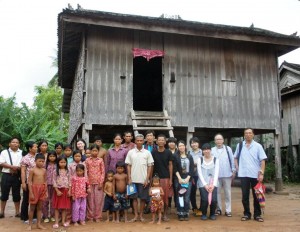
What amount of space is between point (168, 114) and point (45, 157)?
15.9ft

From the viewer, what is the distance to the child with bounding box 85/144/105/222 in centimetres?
646

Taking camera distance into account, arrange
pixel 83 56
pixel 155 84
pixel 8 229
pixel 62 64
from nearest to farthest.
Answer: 1. pixel 8 229
2. pixel 83 56
3. pixel 62 64
4. pixel 155 84

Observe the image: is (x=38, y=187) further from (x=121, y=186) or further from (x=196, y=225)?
(x=196, y=225)

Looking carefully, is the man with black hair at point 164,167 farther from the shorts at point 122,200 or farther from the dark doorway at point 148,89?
the dark doorway at point 148,89

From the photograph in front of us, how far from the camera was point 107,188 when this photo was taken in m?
6.49

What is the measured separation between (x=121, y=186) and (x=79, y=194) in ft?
2.65

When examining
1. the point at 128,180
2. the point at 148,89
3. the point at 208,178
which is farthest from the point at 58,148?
the point at 148,89

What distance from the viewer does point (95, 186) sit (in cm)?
653

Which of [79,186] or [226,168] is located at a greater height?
[226,168]

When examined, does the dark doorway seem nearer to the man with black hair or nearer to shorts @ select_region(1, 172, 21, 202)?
the man with black hair

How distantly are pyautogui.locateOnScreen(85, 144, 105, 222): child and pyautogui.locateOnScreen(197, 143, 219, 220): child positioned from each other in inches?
77.8

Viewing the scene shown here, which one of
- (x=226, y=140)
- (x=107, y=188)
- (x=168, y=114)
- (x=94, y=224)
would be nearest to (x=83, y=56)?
(x=168, y=114)

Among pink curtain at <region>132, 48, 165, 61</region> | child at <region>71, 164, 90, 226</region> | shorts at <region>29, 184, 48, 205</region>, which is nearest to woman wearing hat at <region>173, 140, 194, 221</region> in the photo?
child at <region>71, 164, 90, 226</region>

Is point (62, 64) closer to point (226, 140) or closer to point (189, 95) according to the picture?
point (189, 95)
